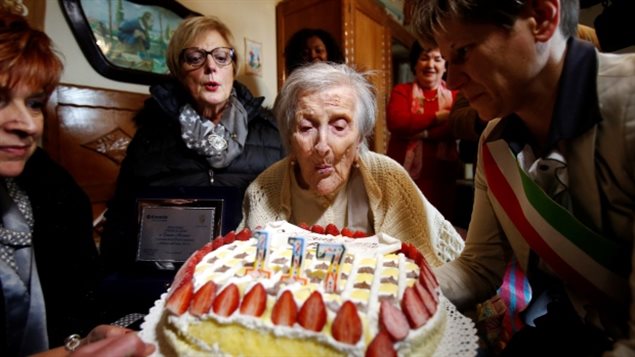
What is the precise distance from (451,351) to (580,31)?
1.22 metres

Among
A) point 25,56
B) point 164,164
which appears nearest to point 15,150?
point 25,56

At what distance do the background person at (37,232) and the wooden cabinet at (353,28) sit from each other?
8.54ft

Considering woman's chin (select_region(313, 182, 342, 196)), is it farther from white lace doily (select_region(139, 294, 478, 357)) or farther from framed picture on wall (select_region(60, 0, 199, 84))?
framed picture on wall (select_region(60, 0, 199, 84))

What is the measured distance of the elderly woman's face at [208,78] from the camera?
186 centimetres

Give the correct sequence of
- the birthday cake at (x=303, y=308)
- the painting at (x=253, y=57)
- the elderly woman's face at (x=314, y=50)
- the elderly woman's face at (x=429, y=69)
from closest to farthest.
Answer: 1. the birthday cake at (x=303, y=308)
2. the elderly woman's face at (x=429, y=69)
3. the elderly woman's face at (x=314, y=50)
4. the painting at (x=253, y=57)

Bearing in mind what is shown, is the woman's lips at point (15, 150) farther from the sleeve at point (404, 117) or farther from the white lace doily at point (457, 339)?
the sleeve at point (404, 117)

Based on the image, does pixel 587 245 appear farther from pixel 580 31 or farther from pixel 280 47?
pixel 280 47

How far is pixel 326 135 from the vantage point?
148cm

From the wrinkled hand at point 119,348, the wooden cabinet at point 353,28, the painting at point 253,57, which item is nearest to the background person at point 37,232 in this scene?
the wrinkled hand at point 119,348

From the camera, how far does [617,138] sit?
0.79 m

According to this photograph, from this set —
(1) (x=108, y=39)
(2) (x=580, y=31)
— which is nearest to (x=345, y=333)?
(2) (x=580, y=31)

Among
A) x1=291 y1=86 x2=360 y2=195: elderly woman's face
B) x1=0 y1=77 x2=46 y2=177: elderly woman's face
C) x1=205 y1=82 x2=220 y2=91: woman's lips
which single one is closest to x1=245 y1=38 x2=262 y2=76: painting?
x1=205 y1=82 x2=220 y2=91: woman's lips

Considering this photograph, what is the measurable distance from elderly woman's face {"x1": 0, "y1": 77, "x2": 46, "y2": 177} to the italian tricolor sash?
140 centimetres

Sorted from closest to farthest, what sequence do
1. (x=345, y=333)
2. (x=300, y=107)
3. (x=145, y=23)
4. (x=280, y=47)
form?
(x=345, y=333) → (x=300, y=107) → (x=145, y=23) → (x=280, y=47)
